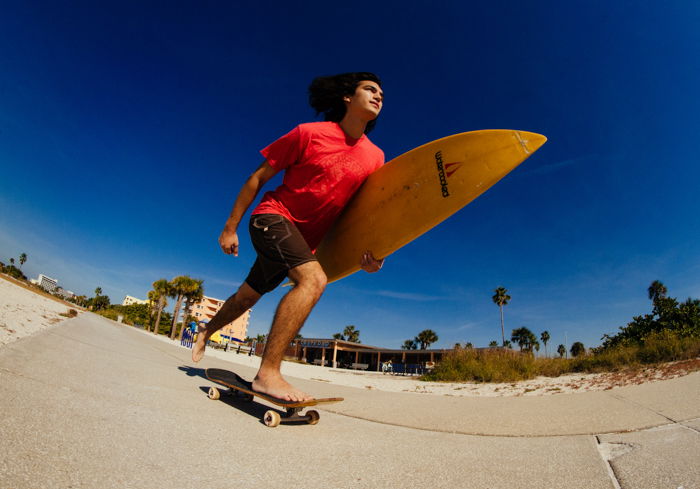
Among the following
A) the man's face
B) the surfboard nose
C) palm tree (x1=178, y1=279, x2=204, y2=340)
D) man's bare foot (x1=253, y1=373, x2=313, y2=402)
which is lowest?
man's bare foot (x1=253, y1=373, x2=313, y2=402)

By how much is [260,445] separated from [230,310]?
5.02ft

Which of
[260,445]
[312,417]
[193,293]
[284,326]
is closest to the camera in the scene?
[260,445]

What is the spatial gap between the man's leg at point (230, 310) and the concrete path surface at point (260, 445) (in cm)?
71

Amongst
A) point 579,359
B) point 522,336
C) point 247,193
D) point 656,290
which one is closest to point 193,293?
point 579,359

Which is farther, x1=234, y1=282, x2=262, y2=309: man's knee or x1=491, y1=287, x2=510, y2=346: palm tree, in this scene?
x1=491, y1=287, x2=510, y2=346: palm tree

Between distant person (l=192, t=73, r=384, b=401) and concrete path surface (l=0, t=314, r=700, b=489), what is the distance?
45 cm

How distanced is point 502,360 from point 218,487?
7.95 m

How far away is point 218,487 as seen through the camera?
653 mm

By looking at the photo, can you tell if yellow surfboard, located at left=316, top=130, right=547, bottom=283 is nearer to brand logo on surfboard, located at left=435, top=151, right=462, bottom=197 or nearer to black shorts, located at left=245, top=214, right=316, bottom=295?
brand logo on surfboard, located at left=435, top=151, right=462, bottom=197

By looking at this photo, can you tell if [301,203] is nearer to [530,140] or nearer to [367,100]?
[367,100]

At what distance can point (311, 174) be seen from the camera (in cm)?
204

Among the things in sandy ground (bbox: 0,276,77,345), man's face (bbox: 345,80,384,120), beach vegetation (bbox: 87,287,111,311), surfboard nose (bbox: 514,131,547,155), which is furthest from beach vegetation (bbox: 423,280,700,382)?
beach vegetation (bbox: 87,287,111,311)

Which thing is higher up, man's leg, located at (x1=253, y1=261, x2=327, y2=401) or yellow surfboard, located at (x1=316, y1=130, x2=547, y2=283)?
yellow surfboard, located at (x1=316, y1=130, x2=547, y2=283)

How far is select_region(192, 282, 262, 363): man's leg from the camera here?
90.9 inches
